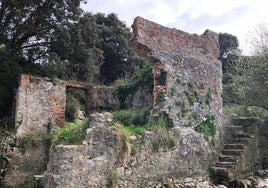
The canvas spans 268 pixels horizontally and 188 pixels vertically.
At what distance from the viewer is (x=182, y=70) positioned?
1289 centimetres

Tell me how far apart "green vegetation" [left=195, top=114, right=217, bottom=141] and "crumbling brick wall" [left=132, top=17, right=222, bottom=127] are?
162 millimetres

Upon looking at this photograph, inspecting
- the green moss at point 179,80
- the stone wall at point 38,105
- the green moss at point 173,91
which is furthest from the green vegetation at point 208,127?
the stone wall at point 38,105

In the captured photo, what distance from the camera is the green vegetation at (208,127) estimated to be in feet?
42.6

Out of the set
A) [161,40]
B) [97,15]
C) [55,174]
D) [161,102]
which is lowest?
[55,174]

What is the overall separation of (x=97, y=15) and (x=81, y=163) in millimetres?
23697

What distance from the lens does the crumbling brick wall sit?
479 inches

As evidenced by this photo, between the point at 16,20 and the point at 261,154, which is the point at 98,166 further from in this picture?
the point at 16,20

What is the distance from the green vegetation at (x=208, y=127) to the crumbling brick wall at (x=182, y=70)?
162mm

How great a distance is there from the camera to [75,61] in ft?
65.6

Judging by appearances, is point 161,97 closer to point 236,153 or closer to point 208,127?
point 208,127

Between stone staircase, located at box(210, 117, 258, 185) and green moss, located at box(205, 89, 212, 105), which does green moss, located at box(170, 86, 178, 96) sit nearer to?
green moss, located at box(205, 89, 212, 105)

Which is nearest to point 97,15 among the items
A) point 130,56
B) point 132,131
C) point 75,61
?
point 130,56

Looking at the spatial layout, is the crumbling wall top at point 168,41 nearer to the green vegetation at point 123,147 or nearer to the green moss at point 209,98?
the green moss at point 209,98

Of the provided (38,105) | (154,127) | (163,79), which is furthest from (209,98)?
(38,105)
